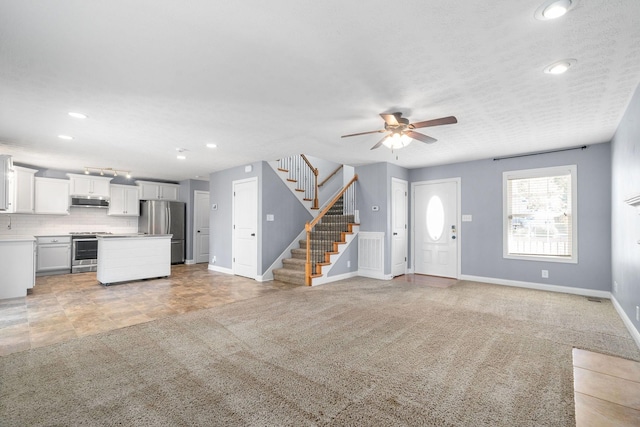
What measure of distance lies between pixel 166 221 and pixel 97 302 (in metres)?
4.20

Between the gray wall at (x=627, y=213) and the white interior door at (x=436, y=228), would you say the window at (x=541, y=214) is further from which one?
the white interior door at (x=436, y=228)

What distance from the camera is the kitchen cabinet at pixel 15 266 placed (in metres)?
4.75

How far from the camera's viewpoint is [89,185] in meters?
7.70

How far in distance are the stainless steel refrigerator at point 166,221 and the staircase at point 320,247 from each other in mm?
3886

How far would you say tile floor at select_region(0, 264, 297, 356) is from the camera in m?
3.41

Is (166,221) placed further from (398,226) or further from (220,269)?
(398,226)

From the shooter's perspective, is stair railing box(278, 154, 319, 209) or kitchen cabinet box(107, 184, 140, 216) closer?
stair railing box(278, 154, 319, 209)

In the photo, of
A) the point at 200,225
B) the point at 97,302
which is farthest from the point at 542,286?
the point at 200,225

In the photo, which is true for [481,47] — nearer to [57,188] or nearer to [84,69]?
[84,69]

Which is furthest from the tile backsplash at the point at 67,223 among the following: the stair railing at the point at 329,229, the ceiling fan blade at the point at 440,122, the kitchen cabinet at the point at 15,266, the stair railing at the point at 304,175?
the ceiling fan blade at the point at 440,122

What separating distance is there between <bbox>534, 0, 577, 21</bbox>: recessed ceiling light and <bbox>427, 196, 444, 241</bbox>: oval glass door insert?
5.15 meters

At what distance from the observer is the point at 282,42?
222 centimetres

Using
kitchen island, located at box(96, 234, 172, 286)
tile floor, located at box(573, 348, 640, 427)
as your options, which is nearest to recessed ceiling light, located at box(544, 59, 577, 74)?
tile floor, located at box(573, 348, 640, 427)

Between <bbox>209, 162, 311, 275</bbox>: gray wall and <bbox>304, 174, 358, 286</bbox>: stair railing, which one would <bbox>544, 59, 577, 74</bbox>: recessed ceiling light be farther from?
<bbox>209, 162, 311, 275</bbox>: gray wall
